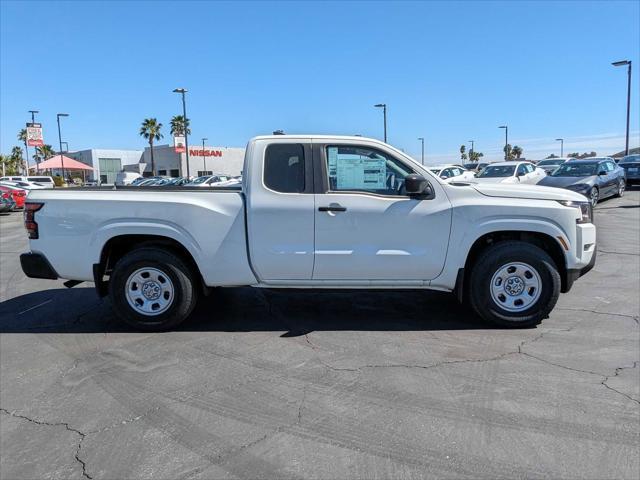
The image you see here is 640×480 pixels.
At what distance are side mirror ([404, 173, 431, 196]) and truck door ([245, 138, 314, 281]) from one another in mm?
951

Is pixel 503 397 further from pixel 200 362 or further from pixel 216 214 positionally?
pixel 216 214

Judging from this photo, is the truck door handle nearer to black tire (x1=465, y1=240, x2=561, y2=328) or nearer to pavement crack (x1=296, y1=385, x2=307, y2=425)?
black tire (x1=465, y1=240, x2=561, y2=328)

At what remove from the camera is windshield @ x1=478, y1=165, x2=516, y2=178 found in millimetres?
18531

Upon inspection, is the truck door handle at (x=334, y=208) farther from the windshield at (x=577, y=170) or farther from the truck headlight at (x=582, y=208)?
the windshield at (x=577, y=170)

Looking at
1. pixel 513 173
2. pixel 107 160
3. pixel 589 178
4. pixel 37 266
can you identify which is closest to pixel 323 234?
pixel 37 266

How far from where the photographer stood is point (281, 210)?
4863 millimetres

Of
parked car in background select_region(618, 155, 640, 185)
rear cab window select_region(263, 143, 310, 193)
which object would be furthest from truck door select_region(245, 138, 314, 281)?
parked car in background select_region(618, 155, 640, 185)

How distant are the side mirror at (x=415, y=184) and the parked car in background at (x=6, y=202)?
2106cm

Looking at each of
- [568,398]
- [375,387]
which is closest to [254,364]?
[375,387]

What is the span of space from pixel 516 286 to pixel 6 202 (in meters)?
22.0

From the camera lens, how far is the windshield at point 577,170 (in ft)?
54.3

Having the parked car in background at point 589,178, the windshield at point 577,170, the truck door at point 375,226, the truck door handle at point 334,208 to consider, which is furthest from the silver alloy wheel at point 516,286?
the windshield at point 577,170

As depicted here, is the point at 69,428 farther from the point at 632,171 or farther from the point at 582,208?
the point at 632,171

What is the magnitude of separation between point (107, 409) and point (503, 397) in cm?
287
